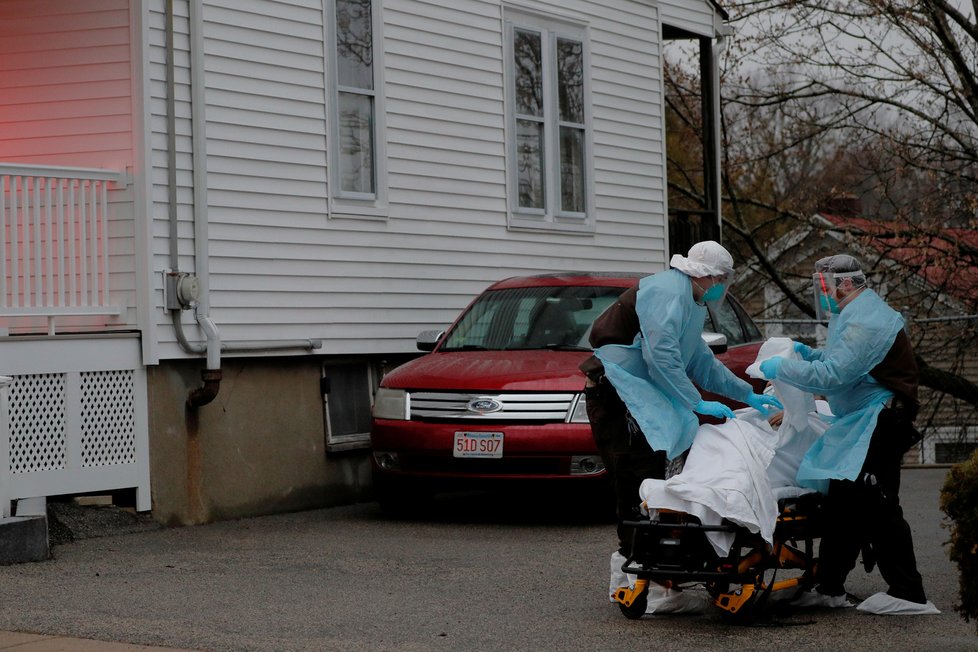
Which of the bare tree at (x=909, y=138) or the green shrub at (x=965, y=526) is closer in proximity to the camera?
the green shrub at (x=965, y=526)

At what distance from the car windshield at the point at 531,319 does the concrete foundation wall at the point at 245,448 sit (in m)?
1.38

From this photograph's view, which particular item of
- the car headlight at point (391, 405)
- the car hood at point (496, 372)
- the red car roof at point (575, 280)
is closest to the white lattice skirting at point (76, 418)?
the car headlight at point (391, 405)

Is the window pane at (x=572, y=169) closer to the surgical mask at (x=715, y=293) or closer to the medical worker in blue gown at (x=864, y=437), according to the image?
the surgical mask at (x=715, y=293)

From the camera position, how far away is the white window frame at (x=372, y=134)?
1306cm

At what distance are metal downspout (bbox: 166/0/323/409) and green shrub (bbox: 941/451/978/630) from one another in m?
6.50

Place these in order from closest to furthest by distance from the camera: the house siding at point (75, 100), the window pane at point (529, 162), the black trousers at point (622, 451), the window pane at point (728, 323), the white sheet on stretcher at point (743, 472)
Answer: the white sheet on stretcher at point (743, 472)
the black trousers at point (622, 451)
the house siding at point (75, 100)
the window pane at point (728, 323)
the window pane at point (529, 162)

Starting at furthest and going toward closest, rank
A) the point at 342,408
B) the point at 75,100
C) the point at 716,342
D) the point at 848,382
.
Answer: the point at 342,408 < the point at 75,100 < the point at 716,342 < the point at 848,382

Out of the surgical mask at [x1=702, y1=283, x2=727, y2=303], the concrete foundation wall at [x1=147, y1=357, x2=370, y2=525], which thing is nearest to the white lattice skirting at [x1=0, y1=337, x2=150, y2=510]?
the concrete foundation wall at [x1=147, y1=357, x2=370, y2=525]

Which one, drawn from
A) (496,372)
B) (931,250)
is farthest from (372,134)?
(931,250)

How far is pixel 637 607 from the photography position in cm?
737

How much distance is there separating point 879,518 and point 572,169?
30.8 feet

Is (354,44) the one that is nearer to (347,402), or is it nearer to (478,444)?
(347,402)

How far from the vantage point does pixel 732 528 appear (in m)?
6.95

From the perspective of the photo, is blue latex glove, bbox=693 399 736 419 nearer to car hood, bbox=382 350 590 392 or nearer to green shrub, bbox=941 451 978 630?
green shrub, bbox=941 451 978 630
